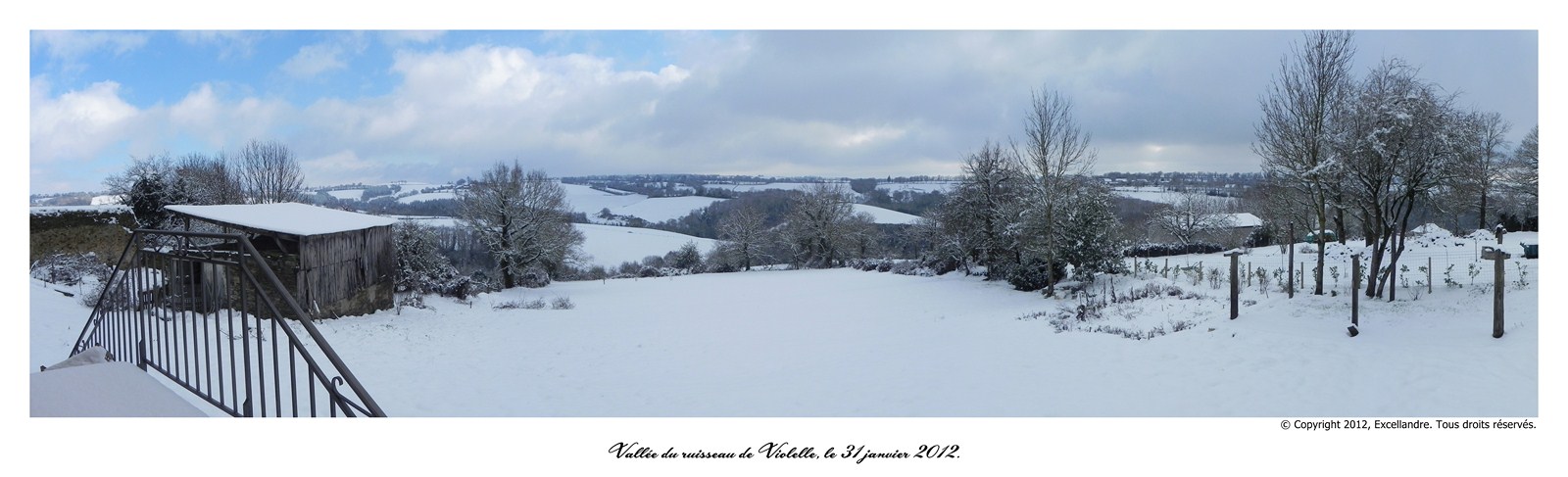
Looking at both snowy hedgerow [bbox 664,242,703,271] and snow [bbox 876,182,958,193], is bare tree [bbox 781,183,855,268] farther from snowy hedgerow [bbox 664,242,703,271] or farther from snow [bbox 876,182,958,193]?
snow [bbox 876,182,958,193]

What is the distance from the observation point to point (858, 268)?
31.2 metres

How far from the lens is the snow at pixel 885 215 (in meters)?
42.0

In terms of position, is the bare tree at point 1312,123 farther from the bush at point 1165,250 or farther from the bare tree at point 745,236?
the bare tree at point 745,236

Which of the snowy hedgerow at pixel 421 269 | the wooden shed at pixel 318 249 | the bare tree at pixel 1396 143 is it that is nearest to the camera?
the bare tree at pixel 1396 143

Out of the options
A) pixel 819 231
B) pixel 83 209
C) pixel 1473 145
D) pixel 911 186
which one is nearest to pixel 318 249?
pixel 83 209

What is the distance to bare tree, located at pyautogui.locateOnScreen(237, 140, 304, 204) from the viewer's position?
21.1 m

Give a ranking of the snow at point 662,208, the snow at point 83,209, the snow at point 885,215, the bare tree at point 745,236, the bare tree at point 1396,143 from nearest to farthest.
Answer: the bare tree at point 1396,143 → the snow at point 83,209 → the bare tree at point 745,236 → the snow at point 885,215 → the snow at point 662,208

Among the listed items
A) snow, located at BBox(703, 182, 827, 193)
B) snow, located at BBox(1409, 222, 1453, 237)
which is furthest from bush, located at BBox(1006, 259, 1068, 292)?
snow, located at BBox(703, 182, 827, 193)

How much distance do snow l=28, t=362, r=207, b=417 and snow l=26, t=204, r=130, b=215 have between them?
16088 millimetres

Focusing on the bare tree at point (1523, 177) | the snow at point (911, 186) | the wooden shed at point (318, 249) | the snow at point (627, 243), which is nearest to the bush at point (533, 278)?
the wooden shed at point (318, 249)

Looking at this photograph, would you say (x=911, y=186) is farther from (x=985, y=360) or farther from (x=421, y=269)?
(x=985, y=360)

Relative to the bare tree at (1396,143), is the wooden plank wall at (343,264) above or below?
below

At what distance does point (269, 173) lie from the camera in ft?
70.8

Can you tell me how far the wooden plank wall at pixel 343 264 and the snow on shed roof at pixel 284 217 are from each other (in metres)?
0.25
